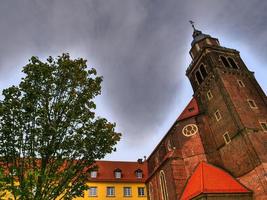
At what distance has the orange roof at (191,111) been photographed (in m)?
32.2

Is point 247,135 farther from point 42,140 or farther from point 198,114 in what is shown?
point 42,140

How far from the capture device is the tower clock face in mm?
30527

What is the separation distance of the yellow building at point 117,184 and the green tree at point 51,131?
80.9 feet

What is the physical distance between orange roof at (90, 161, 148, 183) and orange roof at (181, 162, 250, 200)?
642 inches

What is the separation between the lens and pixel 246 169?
23766 mm

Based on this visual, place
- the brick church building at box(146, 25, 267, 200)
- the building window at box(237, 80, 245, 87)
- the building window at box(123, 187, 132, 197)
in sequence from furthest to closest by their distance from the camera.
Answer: the building window at box(123, 187, 132, 197)
the building window at box(237, 80, 245, 87)
the brick church building at box(146, 25, 267, 200)

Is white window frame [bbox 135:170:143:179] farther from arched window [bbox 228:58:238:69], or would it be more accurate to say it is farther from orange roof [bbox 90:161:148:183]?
arched window [bbox 228:58:238:69]

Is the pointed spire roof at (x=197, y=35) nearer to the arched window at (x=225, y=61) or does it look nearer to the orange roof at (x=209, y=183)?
the arched window at (x=225, y=61)

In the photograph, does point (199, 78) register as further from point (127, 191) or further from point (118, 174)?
point (127, 191)

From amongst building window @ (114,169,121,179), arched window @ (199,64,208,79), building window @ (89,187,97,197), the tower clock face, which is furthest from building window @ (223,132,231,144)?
building window @ (89,187,97,197)

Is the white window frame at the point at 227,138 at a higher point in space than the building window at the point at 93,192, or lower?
Answer: higher

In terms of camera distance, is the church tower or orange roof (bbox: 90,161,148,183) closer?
the church tower

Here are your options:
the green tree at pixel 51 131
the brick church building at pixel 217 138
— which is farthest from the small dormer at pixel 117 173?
the green tree at pixel 51 131

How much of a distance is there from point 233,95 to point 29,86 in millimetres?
23128
